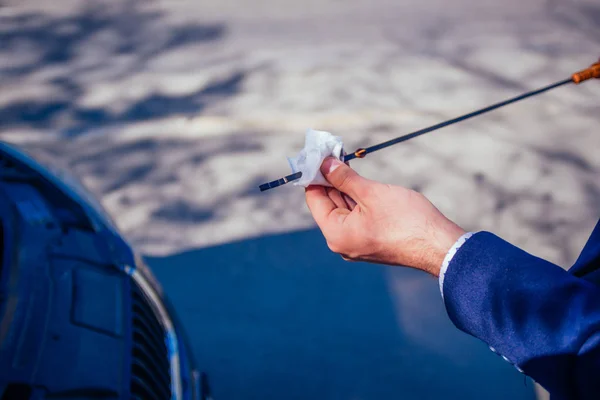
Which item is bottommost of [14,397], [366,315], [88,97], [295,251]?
[366,315]

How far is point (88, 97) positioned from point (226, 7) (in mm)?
1240

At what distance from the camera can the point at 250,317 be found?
6.84 ft

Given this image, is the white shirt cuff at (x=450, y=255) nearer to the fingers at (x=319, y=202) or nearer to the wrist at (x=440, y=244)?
the wrist at (x=440, y=244)

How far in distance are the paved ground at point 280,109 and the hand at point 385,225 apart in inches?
31.8

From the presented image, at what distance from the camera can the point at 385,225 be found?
1.27 m

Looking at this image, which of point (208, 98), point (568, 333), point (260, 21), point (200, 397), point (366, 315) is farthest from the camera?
point (260, 21)

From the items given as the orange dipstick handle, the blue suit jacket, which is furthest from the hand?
the orange dipstick handle

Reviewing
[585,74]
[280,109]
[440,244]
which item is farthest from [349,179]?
[280,109]

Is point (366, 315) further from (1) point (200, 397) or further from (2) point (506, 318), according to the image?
(2) point (506, 318)

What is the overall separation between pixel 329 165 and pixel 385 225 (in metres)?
0.21

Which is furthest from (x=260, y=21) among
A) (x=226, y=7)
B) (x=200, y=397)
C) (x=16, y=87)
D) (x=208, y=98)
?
(x=200, y=397)

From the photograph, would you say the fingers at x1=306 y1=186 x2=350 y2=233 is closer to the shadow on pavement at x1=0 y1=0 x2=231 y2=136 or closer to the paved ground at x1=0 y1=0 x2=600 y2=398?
the paved ground at x1=0 y1=0 x2=600 y2=398

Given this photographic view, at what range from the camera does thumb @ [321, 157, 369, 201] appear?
130 centimetres

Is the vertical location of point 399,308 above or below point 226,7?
below
